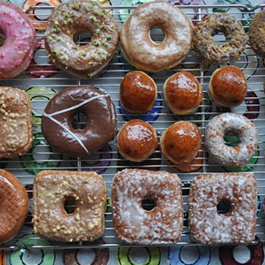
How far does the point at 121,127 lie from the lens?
2492mm

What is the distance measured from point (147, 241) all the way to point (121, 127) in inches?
29.4

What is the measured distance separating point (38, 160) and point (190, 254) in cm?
118

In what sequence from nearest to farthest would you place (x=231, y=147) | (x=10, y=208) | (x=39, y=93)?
(x=10, y=208), (x=231, y=147), (x=39, y=93)

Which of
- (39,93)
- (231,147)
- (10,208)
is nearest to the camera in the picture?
(10,208)

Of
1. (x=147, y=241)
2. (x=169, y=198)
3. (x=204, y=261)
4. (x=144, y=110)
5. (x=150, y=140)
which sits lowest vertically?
(x=204, y=261)

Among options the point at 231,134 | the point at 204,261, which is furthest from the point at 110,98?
the point at 204,261

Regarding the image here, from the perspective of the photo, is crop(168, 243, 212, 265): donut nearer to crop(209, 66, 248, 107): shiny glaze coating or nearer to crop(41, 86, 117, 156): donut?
crop(41, 86, 117, 156): donut

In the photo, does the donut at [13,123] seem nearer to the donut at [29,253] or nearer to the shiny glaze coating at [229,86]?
the donut at [29,253]

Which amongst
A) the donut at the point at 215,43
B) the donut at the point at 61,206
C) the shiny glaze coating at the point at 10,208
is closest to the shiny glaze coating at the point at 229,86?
the donut at the point at 215,43

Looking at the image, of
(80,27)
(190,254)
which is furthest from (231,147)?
(80,27)

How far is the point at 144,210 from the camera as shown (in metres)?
2.32

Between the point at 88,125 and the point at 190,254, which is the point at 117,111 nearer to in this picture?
the point at 88,125

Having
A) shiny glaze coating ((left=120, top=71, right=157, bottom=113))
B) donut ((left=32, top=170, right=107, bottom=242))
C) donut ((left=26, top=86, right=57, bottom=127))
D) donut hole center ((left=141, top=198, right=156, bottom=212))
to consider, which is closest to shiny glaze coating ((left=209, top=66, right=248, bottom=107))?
shiny glaze coating ((left=120, top=71, right=157, bottom=113))

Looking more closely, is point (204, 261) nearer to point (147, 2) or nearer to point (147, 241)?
point (147, 241)
